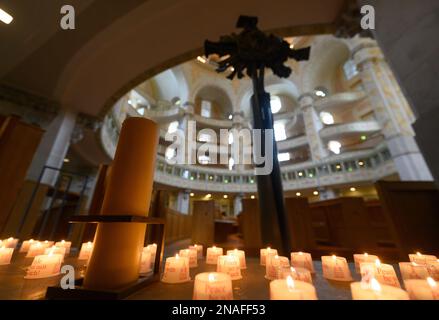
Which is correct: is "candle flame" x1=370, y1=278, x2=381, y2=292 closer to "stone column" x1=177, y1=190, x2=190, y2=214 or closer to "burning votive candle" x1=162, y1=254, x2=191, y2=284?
"burning votive candle" x1=162, y1=254, x2=191, y2=284

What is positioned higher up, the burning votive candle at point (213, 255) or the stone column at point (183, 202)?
the stone column at point (183, 202)

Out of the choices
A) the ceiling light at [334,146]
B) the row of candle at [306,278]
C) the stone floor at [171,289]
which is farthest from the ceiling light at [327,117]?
the stone floor at [171,289]

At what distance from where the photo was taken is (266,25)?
3.79 metres

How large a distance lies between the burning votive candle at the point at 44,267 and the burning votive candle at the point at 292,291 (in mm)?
1025

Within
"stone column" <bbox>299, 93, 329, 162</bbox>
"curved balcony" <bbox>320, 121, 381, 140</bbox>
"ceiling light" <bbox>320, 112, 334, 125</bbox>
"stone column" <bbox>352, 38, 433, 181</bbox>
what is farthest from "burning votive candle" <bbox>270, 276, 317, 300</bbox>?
"ceiling light" <bbox>320, 112, 334, 125</bbox>

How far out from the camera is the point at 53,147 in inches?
174

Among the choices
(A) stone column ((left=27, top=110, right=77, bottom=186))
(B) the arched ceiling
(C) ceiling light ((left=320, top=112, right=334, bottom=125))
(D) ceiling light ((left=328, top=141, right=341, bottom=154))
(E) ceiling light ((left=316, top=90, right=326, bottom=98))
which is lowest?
(A) stone column ((left=27, top=110, right=77, bottom=186))

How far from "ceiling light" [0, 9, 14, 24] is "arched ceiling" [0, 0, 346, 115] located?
0.17 feet

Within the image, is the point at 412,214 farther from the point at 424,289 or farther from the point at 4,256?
the point at 4,256

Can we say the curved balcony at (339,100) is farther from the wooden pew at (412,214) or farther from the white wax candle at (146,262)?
the white wax candle at (146,262)

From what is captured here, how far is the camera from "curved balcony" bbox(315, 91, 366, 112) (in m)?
14.9

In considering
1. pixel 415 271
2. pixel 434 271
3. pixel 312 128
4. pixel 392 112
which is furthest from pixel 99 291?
pixel 312 128

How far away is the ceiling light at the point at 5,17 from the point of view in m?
2.73

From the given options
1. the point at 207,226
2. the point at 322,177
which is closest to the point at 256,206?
the point at 207,226
